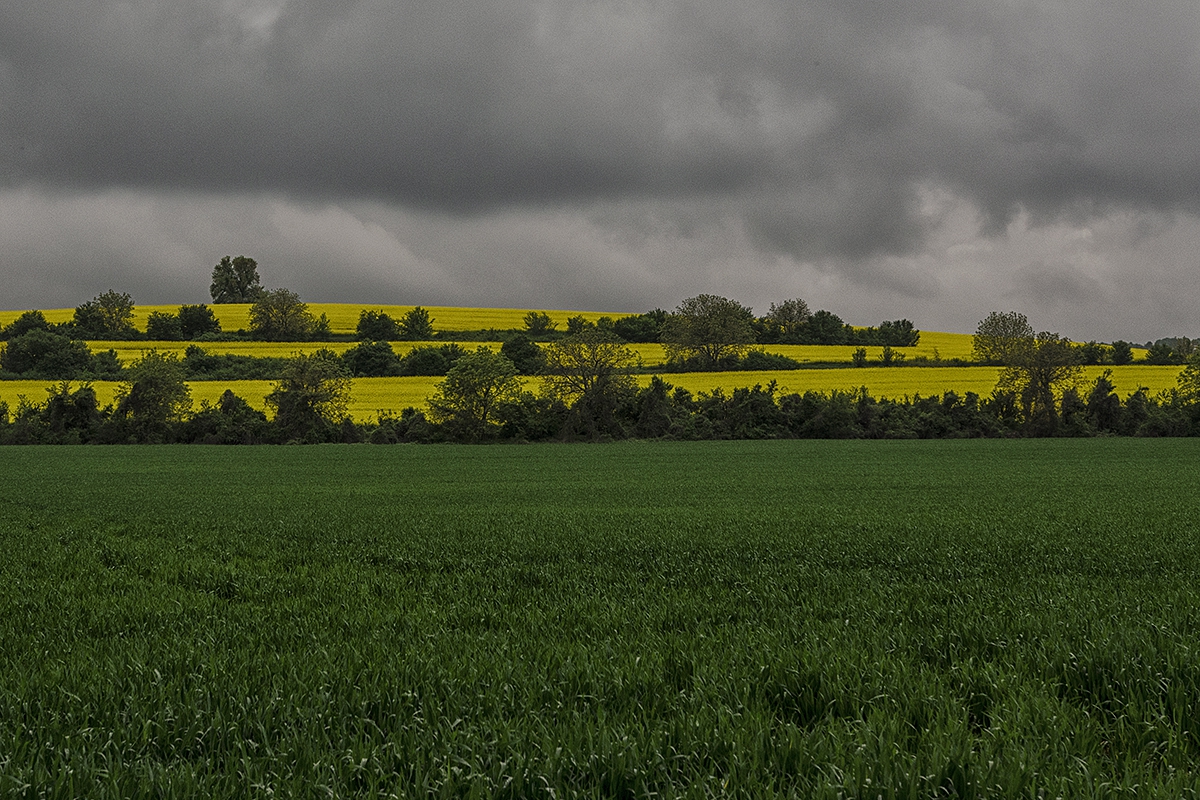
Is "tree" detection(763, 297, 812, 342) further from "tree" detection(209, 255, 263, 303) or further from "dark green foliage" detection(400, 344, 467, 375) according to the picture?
"tree" detection(209, 255, 263, 303)

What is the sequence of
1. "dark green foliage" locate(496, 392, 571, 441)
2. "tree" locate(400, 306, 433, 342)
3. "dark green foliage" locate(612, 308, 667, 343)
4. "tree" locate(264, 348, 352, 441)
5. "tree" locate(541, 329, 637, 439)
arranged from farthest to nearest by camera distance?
"dark green foliage" locate(612, 308, 667, 343) < "tree" locate(400, 306, 433, 342) < "tree" locate(541, 329, 637, 439) < "dark green foliage" locate(496, 392, 571, 441) < "tree" locate(264, 348, 352, 441)

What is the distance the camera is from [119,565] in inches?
486

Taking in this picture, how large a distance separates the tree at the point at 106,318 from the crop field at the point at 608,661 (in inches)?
4722

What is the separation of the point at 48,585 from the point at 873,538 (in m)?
12.7

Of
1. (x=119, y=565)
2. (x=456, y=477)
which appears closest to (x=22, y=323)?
(x=456, y=477)

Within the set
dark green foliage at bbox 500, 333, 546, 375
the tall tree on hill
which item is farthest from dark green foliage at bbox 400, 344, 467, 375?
the tall tree on hill

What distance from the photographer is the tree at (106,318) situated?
119m

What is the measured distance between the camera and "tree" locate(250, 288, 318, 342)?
120812mm

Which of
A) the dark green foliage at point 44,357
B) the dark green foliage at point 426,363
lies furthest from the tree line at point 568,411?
the dark green foliage at point 426,363

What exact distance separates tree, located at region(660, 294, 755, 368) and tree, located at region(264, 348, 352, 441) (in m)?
45.3

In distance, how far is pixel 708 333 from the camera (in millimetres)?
106750

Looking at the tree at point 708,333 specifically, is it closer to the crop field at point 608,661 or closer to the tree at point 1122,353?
the tree at point 1122,353

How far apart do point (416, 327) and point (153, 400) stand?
165 feet

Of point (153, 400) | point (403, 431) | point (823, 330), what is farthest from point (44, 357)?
point (823, 330)
